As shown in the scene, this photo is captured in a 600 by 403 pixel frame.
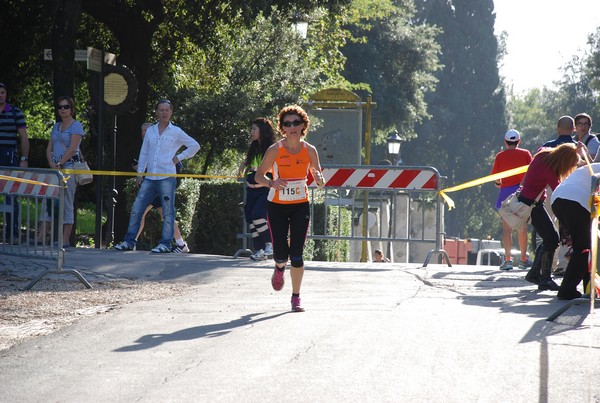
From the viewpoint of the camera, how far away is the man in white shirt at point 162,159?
15367 millimetres

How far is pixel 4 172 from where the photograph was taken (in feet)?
40.2

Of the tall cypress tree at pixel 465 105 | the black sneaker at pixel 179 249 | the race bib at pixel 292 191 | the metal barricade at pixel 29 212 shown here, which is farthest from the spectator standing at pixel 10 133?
the tall cypress tree at pixel 465 105

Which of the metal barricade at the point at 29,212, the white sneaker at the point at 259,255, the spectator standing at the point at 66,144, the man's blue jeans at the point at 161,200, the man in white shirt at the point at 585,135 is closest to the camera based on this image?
the metal barricade at the point at 29,212

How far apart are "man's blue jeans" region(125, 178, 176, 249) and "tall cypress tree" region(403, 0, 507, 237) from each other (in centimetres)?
6243

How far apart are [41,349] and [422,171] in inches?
375

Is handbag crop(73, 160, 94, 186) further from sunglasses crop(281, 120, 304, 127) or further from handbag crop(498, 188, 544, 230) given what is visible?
sunglasses crop(281, 120, 304, 127)

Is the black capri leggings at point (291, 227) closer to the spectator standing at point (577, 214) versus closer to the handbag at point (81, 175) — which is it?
the spectator standing at point (577, 214)

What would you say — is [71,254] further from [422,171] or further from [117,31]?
[117,31]

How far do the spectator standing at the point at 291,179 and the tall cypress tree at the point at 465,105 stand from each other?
222 feet

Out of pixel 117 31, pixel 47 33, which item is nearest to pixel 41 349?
pixel 117 31

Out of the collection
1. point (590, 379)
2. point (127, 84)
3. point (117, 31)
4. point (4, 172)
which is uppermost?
point (117, 31)

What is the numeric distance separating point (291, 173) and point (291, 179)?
0.05 meters

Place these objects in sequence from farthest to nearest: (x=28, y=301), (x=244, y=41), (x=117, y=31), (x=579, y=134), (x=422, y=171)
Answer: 1. (x=244, y=41)
2. (x=117, y=31)
3. (x=422, y=171)
4. (x=579, y=134)
5. (x=28, y=301)

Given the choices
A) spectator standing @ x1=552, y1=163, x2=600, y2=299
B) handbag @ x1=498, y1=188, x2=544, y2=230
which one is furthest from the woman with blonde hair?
spectator standing @ x1=552, y1=163, x2=600, y2=299
